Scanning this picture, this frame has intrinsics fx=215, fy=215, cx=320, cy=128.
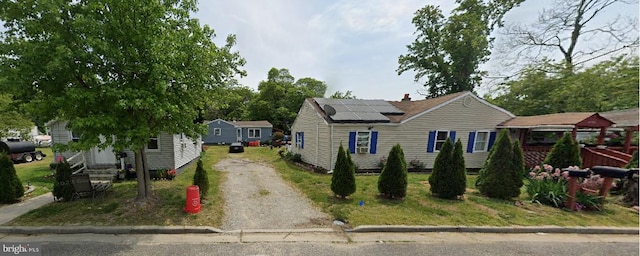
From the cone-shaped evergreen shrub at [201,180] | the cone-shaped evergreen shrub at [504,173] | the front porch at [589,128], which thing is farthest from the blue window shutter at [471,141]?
the cone-shaped evergreen shrub at [201,180]

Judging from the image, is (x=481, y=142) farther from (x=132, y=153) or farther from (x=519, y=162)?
(x=132, y=153)

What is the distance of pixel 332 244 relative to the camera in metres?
4.38

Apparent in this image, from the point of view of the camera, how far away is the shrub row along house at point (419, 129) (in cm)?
1106

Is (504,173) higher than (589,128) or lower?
lower

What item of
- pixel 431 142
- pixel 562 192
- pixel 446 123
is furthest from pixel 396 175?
pixel 446 123

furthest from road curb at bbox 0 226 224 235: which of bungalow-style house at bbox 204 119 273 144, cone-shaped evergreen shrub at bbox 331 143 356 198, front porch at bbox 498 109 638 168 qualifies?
bungalow-style house at bbox 204 119 273 144

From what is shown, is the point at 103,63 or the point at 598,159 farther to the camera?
the point at 598,159

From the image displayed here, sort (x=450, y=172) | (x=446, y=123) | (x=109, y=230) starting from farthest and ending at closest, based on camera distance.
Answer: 1. (x=446, y=123)
2. (x=450, y=172)
3. (x=109, y=230)

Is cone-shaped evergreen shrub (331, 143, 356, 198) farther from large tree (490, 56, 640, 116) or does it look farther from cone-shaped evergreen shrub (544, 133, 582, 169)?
large tree (490, 56, 640, 116)

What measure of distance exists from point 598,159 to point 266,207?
569 inches

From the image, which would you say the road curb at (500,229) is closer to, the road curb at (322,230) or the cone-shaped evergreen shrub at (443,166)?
the road curb at (322,230)

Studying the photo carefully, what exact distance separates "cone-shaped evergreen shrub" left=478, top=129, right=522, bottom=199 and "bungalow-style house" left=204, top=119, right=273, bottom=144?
27.1 m

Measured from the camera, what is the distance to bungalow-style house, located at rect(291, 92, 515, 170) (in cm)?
1120

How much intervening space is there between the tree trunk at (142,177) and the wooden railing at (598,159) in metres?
17.8
